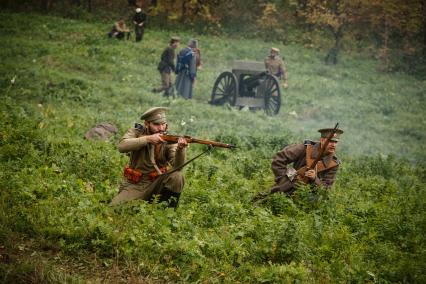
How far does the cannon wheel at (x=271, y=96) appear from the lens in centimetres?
1658

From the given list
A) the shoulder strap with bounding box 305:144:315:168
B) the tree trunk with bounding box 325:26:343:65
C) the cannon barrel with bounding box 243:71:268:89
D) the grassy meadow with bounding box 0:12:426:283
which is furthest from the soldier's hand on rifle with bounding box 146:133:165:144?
the tree trunk with bounding box 325:26:343:65

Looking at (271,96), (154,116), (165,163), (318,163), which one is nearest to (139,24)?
(271,96)

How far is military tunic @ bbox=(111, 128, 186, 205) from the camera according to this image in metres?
6.21

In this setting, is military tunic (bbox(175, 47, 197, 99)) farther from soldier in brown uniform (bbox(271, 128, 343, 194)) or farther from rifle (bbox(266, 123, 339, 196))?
rifle (bbox(266, 123, 339, 196))

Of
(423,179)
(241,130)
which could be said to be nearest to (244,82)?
(241,130)

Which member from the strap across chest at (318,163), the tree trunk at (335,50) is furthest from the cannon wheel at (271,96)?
the tree trunk at (335,50)

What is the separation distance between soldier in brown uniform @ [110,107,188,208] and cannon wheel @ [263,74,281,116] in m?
10.3

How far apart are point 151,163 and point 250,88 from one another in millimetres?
10850

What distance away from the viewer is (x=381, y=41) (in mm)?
27469

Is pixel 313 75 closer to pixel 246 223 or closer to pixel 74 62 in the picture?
pixel 74 62

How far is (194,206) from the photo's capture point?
656cm

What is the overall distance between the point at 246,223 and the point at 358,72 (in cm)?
1978

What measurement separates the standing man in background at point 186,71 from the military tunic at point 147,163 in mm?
10818

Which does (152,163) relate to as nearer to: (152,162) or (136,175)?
(152,162)
